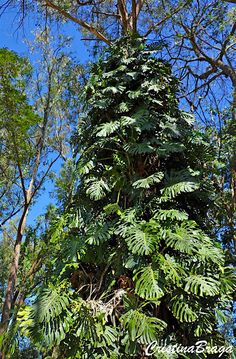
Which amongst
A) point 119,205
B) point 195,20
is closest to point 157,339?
point 119,205

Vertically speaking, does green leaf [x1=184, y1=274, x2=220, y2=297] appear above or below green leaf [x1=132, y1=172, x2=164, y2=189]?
below

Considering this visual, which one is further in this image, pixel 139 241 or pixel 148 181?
pixel 148 181

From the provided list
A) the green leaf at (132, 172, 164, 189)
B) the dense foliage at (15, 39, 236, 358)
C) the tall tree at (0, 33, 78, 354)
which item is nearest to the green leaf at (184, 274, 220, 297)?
the dense foliage at (15, 39, 236, 358)

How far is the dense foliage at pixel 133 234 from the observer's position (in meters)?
1.91

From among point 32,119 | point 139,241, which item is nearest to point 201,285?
point 139,241

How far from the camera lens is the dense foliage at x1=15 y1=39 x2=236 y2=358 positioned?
1.91 metres

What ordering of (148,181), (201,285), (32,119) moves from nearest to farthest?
(201,285) → (148,181) → (32,119)

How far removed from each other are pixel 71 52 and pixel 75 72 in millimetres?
588

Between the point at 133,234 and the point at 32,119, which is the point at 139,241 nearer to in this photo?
the point at 133,234

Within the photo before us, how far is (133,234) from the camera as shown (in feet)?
7.02

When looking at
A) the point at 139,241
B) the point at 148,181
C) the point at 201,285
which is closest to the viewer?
the point at 201,285

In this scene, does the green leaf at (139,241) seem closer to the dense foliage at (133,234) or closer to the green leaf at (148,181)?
the dense foliage at (133,234)

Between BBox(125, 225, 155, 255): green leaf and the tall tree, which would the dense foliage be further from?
the tall tree

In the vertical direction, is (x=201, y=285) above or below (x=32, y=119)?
below
